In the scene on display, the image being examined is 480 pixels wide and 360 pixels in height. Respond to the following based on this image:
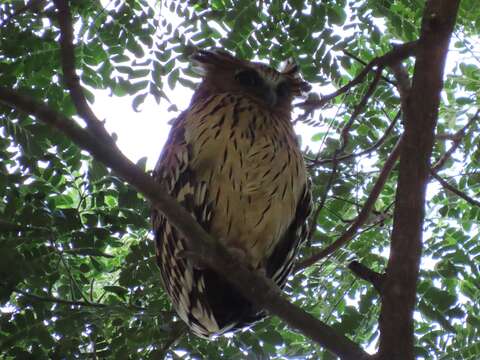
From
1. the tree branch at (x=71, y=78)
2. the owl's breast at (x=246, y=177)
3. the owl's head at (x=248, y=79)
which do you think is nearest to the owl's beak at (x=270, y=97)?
the owl's head at (x=248, y=79)

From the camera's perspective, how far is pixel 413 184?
2811 mm

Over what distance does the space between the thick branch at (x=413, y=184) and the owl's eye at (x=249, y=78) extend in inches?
69.7

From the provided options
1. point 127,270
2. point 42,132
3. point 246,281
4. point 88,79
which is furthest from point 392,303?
point 88,79

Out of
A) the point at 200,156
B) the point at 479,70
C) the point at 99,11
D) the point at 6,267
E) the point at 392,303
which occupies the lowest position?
the point at 392,303

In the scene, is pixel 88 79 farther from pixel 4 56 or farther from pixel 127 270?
pixel 127 270

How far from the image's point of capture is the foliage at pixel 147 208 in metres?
3.79

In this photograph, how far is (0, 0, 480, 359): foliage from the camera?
3789 mm

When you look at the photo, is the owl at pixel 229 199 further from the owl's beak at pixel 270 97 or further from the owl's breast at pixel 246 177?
the owl's beak at pixel 270 97

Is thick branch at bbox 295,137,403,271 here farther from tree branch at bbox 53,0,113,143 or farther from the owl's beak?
tree branch at bbox 53,0,113,143

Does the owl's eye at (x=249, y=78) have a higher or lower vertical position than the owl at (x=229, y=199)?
higher

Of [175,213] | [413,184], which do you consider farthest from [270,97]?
[175,213]

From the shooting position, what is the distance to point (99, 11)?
15.0 ft

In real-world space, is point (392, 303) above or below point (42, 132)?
below

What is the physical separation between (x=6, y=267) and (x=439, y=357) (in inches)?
93.4
